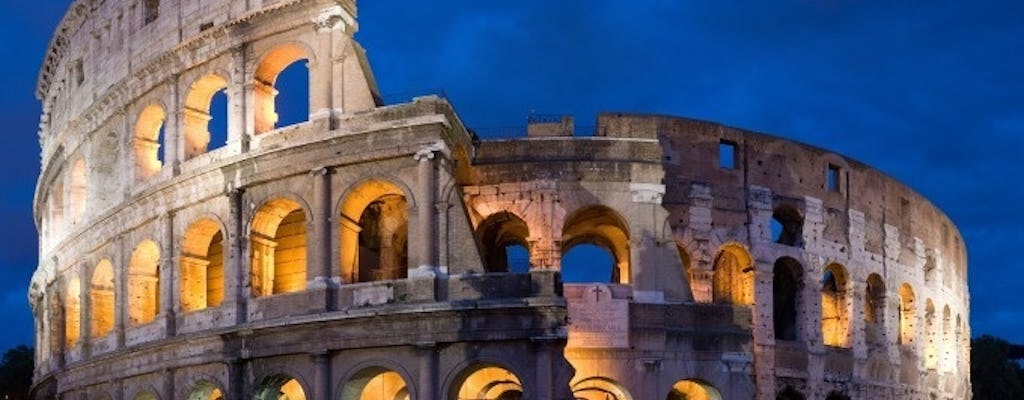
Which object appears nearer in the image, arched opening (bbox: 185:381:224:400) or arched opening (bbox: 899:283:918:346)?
arched opening (bbox: 185:381:224:400)

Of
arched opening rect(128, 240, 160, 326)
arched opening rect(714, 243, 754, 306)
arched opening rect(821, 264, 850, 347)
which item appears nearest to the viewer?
arched opening rect(128, 240, 160, 326)

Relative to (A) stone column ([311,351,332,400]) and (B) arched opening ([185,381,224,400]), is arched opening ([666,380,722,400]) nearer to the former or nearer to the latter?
(A) stone column ([311,351,332,400])

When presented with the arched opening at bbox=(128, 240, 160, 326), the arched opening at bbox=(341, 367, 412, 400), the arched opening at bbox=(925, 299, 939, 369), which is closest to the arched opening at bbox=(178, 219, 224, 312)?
the arched opening at bbox=(128, 240, 160, 326)

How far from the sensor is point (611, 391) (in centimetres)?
2692

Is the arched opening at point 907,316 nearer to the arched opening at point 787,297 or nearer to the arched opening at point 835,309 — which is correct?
the arched opening at point 835,309

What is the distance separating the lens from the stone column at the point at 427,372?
2300 centimetres

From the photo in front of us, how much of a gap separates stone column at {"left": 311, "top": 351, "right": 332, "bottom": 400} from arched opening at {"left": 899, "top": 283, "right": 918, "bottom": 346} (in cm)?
1562

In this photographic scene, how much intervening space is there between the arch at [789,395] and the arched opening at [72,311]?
52.0 ft

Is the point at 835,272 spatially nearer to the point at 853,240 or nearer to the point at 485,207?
the point at 853,240

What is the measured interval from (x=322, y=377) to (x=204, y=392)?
3.64m

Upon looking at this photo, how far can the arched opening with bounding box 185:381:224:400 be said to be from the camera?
26053 mm

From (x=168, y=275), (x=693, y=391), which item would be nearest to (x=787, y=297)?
(x=693, y=391)

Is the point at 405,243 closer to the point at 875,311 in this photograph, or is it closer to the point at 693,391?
the point at 693,391

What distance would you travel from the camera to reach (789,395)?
2931 cm
